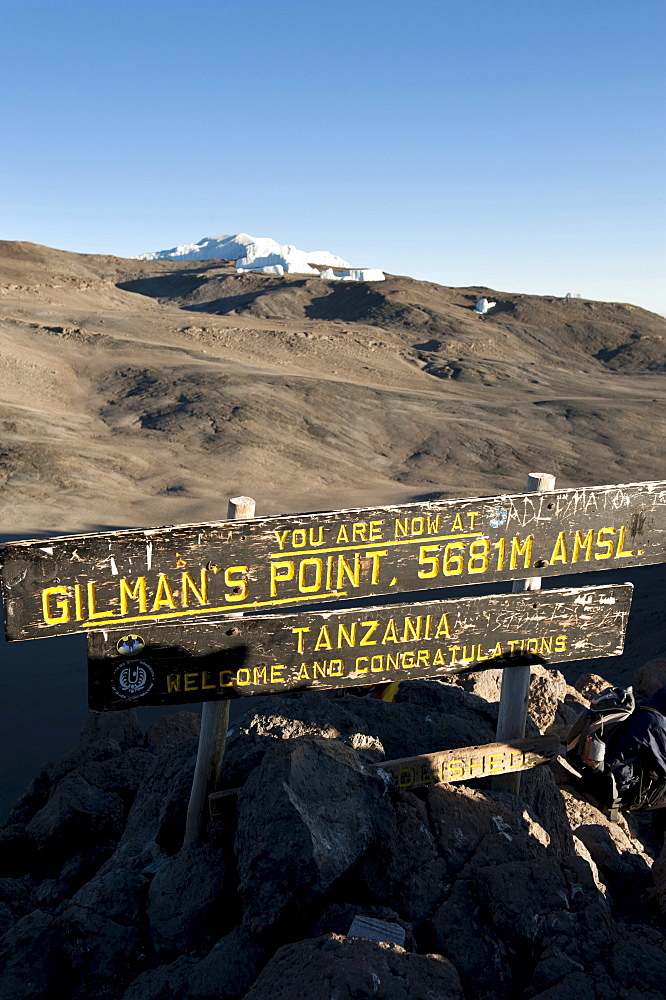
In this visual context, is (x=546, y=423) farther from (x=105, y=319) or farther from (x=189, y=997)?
(x=189, y=997)

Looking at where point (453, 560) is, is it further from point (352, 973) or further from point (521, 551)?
point (352, 973)

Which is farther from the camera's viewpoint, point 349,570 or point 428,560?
point 428,560

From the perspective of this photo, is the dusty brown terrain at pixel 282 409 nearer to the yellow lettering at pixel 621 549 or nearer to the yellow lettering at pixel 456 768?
the yellow lettering at pixel 456 768

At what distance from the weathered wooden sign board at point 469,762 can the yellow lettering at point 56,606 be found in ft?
4.10

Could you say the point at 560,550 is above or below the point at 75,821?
above

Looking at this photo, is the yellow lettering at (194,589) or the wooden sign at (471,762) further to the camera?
the wooden sign at (471,762)

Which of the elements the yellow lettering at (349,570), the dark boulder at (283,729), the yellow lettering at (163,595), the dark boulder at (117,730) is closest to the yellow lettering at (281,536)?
the yellow lettering at (349,570)

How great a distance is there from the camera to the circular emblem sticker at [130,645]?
11.8ft

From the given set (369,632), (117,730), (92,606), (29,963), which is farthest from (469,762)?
(117,730)

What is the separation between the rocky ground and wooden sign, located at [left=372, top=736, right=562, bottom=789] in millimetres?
102

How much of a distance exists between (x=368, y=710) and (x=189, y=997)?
7.09 feet

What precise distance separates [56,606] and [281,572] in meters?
1.10

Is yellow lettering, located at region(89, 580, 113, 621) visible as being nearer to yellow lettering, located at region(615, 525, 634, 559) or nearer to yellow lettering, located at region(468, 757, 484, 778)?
yellow lettering, located at region(468, 757, 484, 778)

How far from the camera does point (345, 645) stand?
4.00m
